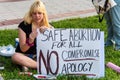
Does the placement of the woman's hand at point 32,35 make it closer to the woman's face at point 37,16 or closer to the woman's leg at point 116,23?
the woman's face at point 37,16

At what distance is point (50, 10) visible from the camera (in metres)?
9.20

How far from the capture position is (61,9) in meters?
9.29

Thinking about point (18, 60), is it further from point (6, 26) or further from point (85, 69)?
point (6, 26)

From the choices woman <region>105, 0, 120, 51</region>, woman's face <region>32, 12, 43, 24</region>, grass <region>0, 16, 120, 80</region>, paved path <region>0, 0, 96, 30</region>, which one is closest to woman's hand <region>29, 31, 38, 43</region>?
woman's face <region>32, 12, 43, 24</region>

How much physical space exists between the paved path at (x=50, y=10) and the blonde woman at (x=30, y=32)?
90.7 inches

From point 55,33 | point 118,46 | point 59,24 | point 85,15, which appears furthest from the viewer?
point 85,15

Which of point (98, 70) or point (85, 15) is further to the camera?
point (85, 15)

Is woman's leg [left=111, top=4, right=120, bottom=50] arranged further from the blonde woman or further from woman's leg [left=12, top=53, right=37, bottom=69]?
woman's leg [left=12, top=53, right=37, bottom=69]

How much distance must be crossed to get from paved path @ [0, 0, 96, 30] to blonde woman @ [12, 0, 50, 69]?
2.30 metres

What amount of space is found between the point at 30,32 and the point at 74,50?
683 millimetres

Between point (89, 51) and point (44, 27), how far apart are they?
24.8 inches

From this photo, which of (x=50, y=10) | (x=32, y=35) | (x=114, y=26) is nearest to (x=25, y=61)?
(x=32, y=35)

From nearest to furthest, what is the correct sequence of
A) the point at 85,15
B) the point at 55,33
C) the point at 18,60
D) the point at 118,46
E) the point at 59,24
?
the point at 55,33
the point at 18,60
the point at 118,46
the point at 59,24
the point at 85,15

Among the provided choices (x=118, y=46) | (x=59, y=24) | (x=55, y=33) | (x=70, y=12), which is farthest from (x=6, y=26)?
(x=55, y=33)
